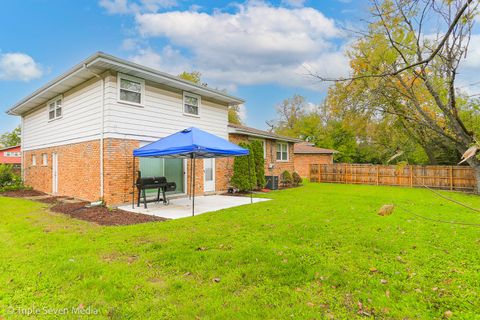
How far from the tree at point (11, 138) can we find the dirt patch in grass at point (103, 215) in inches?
1720

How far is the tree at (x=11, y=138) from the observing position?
41266 millimetres

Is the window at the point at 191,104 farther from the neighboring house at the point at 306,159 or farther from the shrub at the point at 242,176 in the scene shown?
the neighboring house at the point at 306,159

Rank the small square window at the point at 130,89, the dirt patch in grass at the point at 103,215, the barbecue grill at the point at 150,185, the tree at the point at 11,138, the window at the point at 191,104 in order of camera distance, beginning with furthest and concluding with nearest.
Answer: the tree at the point at 11,138
the window at the point at 191,104
the small square window at the point at 130,89
the barbecue grill at the point at 150,185
the dirt patch in grass at the point at 103,215

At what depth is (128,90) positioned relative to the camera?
9.04 meters

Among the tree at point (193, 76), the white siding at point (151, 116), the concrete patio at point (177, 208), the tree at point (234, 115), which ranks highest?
the tree at point (193, 76)

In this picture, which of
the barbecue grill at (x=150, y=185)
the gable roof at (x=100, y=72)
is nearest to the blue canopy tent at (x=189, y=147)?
the barbecue grill at (x=150, y=185)

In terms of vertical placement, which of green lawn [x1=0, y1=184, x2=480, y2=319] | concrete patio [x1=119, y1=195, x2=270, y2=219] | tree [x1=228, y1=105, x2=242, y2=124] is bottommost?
green lawn [x1=0, y1=184, x2=480, y2=319]

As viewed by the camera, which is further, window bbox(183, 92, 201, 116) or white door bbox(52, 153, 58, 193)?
white door bbox(52, 153, 58, 193)

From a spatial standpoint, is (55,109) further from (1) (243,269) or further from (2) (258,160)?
(1) (243,269)

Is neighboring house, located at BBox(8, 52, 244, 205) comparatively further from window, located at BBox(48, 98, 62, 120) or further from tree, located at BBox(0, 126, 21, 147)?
tree, located at BBox(0, 126, 21, 147)

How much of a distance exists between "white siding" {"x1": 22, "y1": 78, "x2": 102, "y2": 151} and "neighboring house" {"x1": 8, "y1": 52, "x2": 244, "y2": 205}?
0.03m

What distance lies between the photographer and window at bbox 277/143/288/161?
17.3 metres

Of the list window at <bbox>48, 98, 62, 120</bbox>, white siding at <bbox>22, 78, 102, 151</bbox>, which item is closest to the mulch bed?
white siding at <bbox>22, 78, 102, 151</bbox>

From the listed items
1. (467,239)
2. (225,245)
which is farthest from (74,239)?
(467,239)
